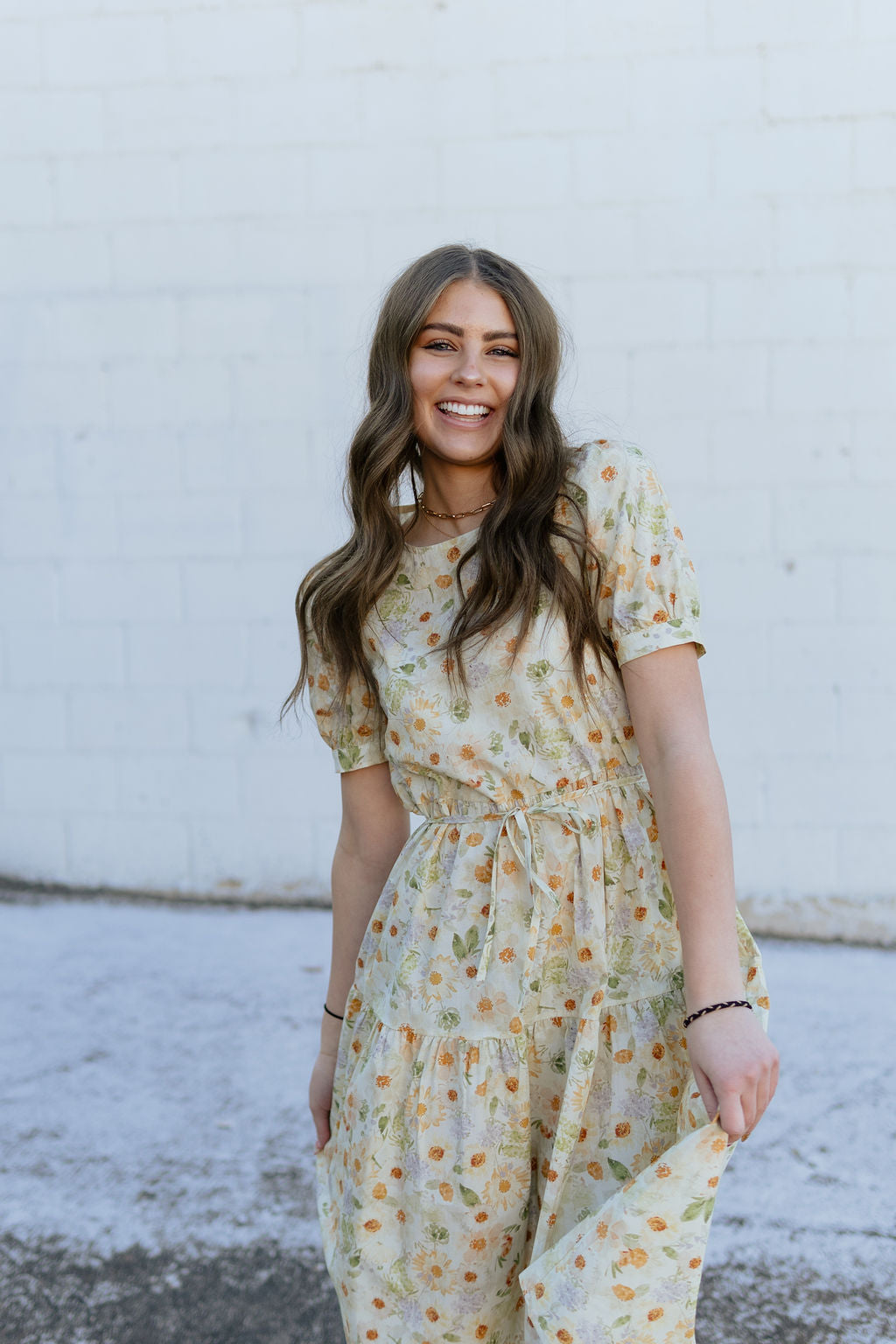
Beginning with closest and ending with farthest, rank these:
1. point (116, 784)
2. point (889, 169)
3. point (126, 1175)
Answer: point (126, 1175), point (889, 169), point (116, 784)

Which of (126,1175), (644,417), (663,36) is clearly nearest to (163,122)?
(663,36)

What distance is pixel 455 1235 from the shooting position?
1.33 m

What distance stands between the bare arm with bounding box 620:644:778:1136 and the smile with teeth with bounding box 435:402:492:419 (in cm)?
38

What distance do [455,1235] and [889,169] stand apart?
3.28 m

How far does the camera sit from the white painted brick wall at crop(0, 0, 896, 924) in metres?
3.51

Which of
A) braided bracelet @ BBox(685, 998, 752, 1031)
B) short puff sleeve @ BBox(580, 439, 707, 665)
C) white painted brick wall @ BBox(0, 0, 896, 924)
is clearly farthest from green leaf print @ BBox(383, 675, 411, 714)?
white painted brick wall @ BBox(0, 0, 896, 924)

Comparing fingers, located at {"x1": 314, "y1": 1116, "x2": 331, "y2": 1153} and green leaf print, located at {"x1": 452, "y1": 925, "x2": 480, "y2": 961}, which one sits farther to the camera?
fingers, located at {"x1": 314, "y1": 1116, "x2": 331, "y2": 1153}

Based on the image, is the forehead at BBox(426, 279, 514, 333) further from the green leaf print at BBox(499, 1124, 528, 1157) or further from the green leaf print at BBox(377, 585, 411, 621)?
the green leaf print at BBox(499, 1124, 528, 1157)

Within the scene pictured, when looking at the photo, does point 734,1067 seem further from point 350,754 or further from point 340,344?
point 340,344

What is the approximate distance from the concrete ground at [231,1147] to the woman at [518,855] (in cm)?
85

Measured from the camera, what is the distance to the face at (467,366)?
1.45 m

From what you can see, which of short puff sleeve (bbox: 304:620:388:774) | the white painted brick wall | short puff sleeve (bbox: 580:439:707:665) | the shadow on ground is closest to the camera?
short puff sleeve (bbox: 580:439:707:665)

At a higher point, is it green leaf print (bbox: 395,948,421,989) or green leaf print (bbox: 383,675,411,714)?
green leaf print (bbox: 383,675,411,714)

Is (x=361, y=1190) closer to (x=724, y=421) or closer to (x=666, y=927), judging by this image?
(x=666, y=927)
